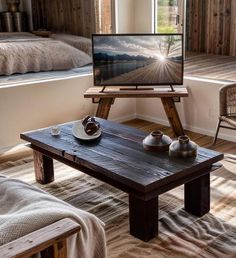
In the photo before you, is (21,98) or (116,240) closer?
(116,240)

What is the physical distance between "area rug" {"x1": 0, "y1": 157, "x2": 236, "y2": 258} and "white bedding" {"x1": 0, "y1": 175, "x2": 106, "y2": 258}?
724 mm

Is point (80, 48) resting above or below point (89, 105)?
above

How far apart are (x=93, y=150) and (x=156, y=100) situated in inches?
87.8

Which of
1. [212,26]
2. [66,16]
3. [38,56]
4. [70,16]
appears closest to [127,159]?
[38,56]

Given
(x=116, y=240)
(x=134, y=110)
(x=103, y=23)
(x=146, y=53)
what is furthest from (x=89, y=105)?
(x=116, y=240)

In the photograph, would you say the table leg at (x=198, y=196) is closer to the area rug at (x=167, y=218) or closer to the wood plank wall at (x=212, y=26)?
the area rug at (x=167, y=218)

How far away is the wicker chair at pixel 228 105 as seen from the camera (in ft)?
12.3

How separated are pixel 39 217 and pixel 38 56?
360 centimetres

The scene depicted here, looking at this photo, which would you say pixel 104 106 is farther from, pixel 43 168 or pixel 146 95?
pixel 43 168

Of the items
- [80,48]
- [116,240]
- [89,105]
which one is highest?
[80,48]

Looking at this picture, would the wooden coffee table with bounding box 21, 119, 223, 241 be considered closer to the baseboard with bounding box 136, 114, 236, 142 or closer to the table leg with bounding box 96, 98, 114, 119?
the table leg with bounding box 96, 98, 114, 119

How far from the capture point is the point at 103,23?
5703 mm

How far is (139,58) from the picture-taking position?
13.7 ft

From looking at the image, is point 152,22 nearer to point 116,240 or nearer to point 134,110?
point 134,110
